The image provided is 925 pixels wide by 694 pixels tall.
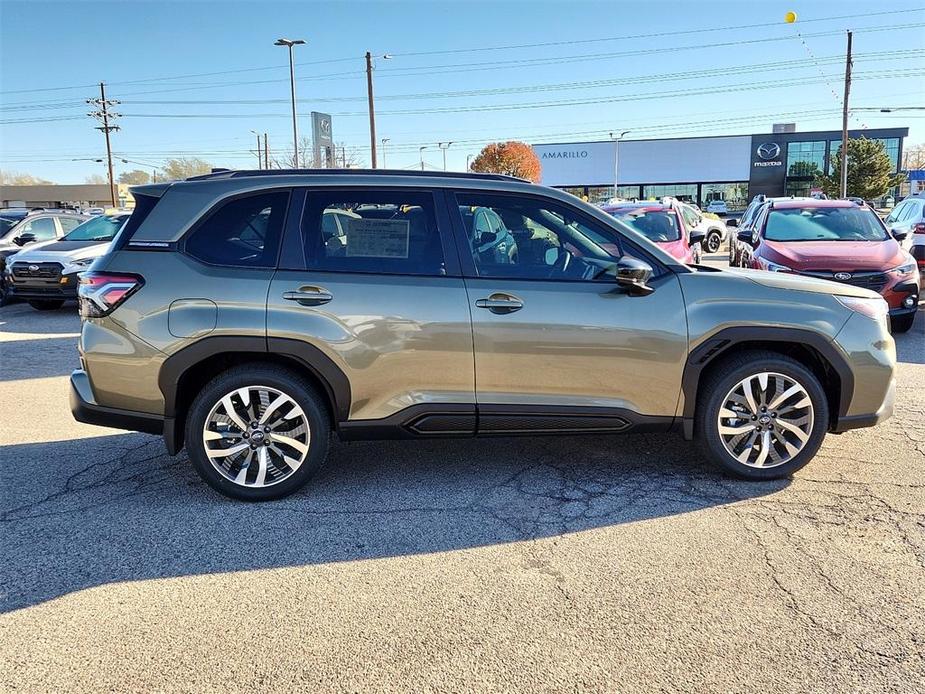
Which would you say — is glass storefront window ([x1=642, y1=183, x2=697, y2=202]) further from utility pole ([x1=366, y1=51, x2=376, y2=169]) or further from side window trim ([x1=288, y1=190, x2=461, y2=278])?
side window trim ([x1=288, y1=190, x2=461, y2=278])

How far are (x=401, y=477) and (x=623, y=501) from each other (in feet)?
4.59

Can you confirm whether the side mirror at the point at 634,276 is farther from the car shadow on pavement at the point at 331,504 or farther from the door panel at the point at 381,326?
the car shadow on pavement at the point at 331,504

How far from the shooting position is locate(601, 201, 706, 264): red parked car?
1164 cm

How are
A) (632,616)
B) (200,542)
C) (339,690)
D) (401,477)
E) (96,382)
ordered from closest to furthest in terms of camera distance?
(339,690) → (632,616) → (200,542) → (96,382) → (401,477)

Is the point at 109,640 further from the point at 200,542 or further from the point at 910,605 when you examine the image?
the point at 910,605

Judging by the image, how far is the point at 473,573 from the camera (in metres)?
3.36

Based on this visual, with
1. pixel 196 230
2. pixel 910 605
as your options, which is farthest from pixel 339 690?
pixel 196 230

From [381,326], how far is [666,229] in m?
9.72

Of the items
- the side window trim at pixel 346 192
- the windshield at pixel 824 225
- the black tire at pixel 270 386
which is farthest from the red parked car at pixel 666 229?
the black tire at pixel 270 386

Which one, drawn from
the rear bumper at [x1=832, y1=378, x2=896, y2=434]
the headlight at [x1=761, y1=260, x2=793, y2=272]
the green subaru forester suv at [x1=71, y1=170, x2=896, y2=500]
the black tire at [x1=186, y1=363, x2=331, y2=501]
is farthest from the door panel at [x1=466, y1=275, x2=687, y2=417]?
the headlight at [x1=761, y1=260, x2=793, y2=272]

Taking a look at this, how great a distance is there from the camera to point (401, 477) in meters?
4.58

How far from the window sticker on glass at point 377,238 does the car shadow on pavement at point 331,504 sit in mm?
1440

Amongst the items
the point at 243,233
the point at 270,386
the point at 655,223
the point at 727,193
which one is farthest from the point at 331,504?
the point at 727,193

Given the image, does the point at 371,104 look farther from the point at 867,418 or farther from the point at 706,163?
the point at 706,163
